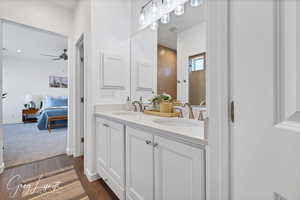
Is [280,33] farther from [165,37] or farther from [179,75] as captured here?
[165,37]

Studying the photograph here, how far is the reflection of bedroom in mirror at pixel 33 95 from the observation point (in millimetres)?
3107

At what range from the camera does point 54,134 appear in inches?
157

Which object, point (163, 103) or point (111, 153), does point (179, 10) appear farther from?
point (111, 153)

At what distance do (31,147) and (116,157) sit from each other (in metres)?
2.68

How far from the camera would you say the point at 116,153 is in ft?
4.71

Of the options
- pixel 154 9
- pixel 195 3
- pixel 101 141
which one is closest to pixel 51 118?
pixel 101 141

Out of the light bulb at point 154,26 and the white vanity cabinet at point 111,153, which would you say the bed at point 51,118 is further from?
the light bulb at point 154,26

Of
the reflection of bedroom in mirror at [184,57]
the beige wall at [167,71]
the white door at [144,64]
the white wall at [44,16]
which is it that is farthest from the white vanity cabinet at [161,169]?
the white wall at [44,16]

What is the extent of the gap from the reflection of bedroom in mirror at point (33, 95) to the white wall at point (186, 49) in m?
2.62

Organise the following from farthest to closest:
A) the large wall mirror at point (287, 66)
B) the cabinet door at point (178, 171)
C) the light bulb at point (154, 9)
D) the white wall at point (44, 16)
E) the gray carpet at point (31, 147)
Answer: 1. the gray carpet at point (31, 147)
2. the white wall at point (44, 16)
3. the light bulb at point (154, 9)
4. the cabinet door at point (178, 171)
5. the large wall mirror at point (287, 66)

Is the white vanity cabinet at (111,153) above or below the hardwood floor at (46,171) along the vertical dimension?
above

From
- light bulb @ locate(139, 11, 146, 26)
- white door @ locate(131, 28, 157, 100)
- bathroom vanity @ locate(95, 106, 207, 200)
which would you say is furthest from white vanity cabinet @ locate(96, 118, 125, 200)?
light bulb @ locate(139, 11, 146, 26)

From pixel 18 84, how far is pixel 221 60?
7.58 metres

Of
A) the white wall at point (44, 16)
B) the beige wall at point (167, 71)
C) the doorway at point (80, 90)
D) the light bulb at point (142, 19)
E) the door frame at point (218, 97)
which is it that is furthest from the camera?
the doorway at point (80, 90)
